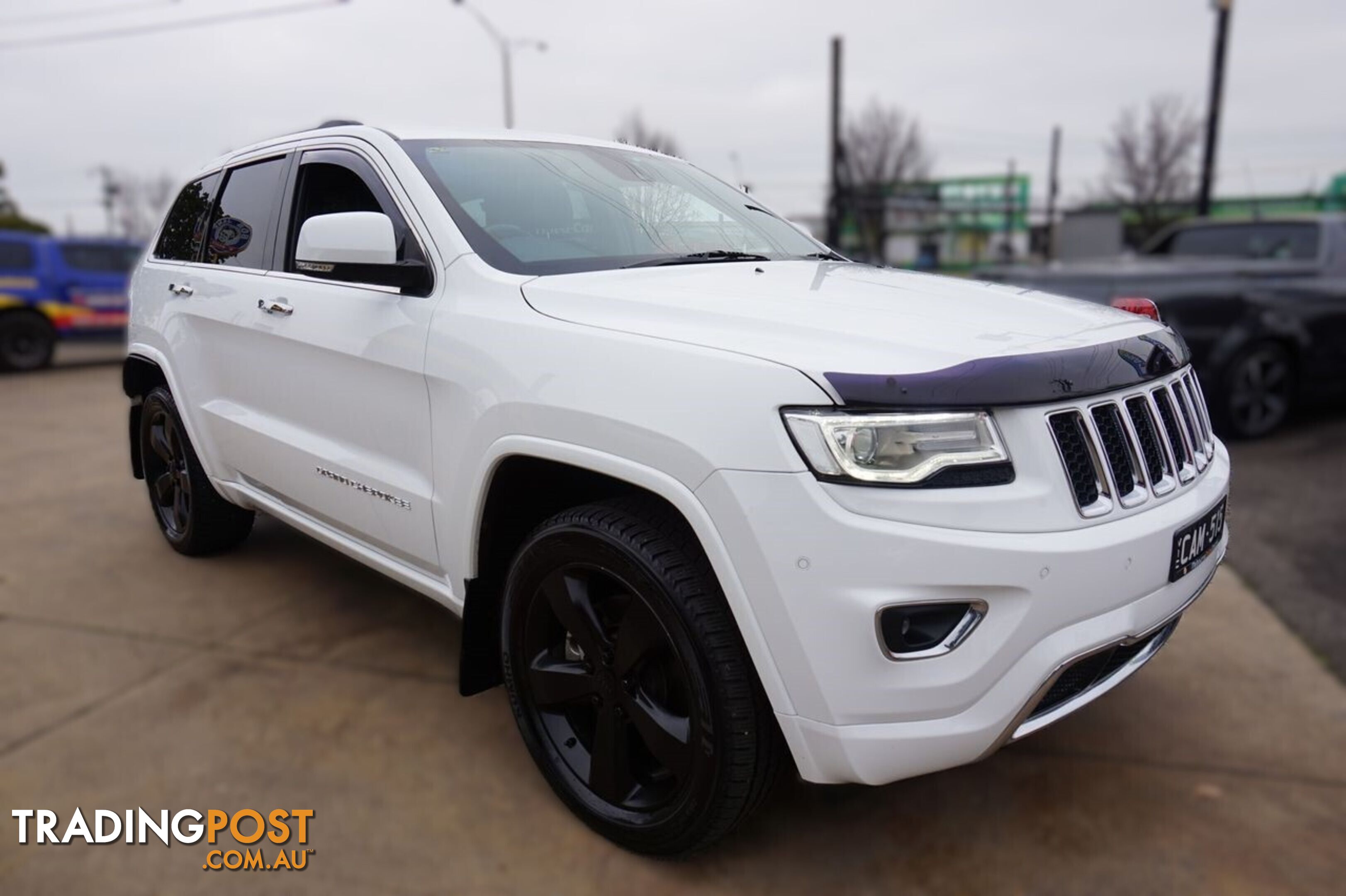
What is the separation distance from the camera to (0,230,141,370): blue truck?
42.1 ft

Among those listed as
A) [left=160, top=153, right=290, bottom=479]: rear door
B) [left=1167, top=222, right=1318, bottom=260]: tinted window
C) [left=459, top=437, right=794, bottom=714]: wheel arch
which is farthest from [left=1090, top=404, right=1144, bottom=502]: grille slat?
[left=1167, top=222, right=1318, bottom=260]: tinted window

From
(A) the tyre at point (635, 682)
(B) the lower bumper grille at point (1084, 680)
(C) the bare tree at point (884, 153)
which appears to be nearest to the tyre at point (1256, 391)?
(B) the lower bumper grille at point (1084, 680)

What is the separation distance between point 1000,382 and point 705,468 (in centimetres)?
58

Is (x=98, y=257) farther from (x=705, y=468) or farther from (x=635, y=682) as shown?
(x=705, y=468)

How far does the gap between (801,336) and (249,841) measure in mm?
1809

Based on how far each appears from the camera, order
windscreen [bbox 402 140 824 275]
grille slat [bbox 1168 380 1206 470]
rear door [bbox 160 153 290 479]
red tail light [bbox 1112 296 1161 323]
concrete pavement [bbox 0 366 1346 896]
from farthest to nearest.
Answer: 1. rear door [bbox 160 153 290 479]
2. red tail light [bbox 1112 296 1161 323]
3. windscreen [bbox 402 140 824 275]
4. grille slat [bbox 1168 380 1206 470]
5. concrete pavement [bbox 0 366 1346 896]

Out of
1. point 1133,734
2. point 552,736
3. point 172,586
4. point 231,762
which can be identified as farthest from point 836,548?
point 172,586

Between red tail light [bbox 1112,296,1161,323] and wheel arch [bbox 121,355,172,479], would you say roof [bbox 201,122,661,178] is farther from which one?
red tail light [bbox 1112,296,1161,323]

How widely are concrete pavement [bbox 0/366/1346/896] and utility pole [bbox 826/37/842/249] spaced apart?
15162 millimetres

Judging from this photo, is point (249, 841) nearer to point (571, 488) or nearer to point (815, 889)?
point (571, 488)

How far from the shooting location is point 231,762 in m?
2.68

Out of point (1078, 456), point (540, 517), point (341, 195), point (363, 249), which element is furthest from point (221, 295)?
point (1078, 456)

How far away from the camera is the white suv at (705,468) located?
1780 millimetres

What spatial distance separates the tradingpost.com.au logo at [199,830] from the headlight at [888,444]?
1579mm
